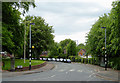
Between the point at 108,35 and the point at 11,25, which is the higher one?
the point at 11,25

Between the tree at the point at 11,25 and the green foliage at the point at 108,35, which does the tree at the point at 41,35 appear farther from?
the tree at the point at 11,25

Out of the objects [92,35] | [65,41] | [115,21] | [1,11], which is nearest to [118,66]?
[115,21]

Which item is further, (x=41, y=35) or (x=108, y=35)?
(x=41, y=35)

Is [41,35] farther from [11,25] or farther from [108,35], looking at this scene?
[11,25]

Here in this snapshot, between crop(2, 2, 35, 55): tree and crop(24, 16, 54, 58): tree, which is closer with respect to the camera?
crop(2, 2, 35, 55): tree

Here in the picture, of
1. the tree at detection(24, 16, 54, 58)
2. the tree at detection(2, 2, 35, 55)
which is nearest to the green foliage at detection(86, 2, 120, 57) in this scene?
the tree at detection(2, 2, 35, 55)

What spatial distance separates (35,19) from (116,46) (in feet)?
132

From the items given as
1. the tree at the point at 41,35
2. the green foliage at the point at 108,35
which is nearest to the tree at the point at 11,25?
the green foliage at the point at 108,35

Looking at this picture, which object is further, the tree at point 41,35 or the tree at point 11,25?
the tree at point 41,35

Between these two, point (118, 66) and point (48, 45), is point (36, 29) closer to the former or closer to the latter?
point (48, 45)

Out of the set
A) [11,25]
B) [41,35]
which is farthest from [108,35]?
[41,35]

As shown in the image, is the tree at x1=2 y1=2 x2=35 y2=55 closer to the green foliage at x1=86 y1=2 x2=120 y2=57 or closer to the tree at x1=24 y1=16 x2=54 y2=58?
the green foliage at x1=86 y1=2 x2=120 y2=57

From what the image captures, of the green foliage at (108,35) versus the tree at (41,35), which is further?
the tree at (41,35)

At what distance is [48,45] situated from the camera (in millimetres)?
60031
